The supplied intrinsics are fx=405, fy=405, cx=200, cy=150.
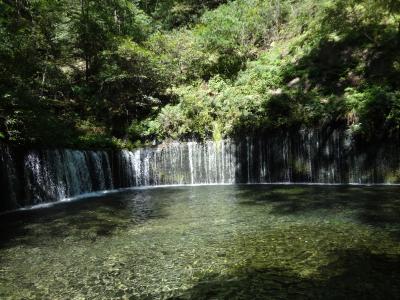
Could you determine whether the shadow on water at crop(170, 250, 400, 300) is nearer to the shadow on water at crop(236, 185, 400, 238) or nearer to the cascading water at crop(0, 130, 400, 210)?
the shadow on water at crop(236, 185, 400, 238)

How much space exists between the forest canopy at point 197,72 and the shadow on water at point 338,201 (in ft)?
10.7

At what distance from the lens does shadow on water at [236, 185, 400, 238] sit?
28.2ft

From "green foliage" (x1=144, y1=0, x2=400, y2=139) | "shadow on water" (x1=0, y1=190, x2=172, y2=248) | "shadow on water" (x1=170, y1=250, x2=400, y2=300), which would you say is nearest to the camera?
"shadow on water" (x1=170, y1=250, x2=400, y2=300)

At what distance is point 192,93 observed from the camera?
21.9 metres

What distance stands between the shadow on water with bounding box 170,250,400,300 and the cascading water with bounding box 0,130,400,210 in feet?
31.0

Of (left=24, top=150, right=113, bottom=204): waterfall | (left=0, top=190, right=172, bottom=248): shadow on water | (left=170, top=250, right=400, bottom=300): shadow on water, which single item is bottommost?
(left=170, top=250, right=400, bottom=300): shadow on water

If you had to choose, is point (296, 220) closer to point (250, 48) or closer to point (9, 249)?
point (9, 249)

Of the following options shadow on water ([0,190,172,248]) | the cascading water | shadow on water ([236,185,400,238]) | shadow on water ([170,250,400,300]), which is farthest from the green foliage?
shadow on water ([170,250,400,300])

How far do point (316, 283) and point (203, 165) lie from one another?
548 inches

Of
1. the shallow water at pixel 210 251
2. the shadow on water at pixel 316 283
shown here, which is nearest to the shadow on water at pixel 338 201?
the shallow water at pixel 210 251

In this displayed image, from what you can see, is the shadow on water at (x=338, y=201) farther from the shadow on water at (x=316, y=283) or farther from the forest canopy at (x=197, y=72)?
the forest canopy at (x=197, y=72)

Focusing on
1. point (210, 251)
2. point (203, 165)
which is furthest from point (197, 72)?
point (210, 251)

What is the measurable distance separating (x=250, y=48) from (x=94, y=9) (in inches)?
383

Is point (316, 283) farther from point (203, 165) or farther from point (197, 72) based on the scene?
point (197, 72)
